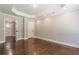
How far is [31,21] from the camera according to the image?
2.45m

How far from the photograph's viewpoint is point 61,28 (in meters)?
2.61

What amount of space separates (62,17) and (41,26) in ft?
2.32

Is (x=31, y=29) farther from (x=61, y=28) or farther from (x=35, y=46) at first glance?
(x=61, y=28)

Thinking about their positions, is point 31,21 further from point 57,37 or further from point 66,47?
point 66,47

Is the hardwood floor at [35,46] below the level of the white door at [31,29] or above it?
below

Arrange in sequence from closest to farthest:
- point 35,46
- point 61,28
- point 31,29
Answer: point 31,29, point 61,28, point 35,46

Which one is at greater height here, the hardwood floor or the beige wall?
the beige wall

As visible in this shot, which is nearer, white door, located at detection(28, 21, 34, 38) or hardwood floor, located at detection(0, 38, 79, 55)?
white door, located at detection(28, 21, 34, 38)

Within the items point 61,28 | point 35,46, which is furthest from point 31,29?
point 61,28

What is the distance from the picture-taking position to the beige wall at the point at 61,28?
2.52 meters

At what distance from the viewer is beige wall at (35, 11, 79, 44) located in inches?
99.3

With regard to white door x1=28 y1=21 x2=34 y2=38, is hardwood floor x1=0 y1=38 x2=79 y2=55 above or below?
below
